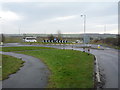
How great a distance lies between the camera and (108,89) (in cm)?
797

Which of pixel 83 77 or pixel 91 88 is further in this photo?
pixel 83 77

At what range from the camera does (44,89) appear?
26.5ft

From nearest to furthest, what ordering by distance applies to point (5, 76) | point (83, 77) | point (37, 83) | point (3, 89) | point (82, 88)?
point (82, 88)
point (3, 89)
point (37, 83)
point (83, 77)
point (5, 76)

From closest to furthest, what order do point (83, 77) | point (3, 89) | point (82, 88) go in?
1. point (82, 88)
2. point (3, 89)
3. point (83, 77)

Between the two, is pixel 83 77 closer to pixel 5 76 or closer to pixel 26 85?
pixel 26 85

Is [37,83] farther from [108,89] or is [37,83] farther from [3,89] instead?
[108,89]

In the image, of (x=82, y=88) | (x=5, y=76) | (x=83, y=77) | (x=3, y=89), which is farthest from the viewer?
(x=5, y=76)

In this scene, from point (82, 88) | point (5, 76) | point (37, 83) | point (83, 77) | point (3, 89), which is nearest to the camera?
point (82, 88)

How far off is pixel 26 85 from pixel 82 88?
124 inches

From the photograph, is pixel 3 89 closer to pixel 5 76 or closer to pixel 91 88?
pixel 5 76

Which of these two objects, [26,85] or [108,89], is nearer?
[108,89]

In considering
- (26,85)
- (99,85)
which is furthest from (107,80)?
(26,85)

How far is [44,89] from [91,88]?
2355mm

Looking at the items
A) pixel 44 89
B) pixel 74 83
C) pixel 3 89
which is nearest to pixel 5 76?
pixel 3 89
